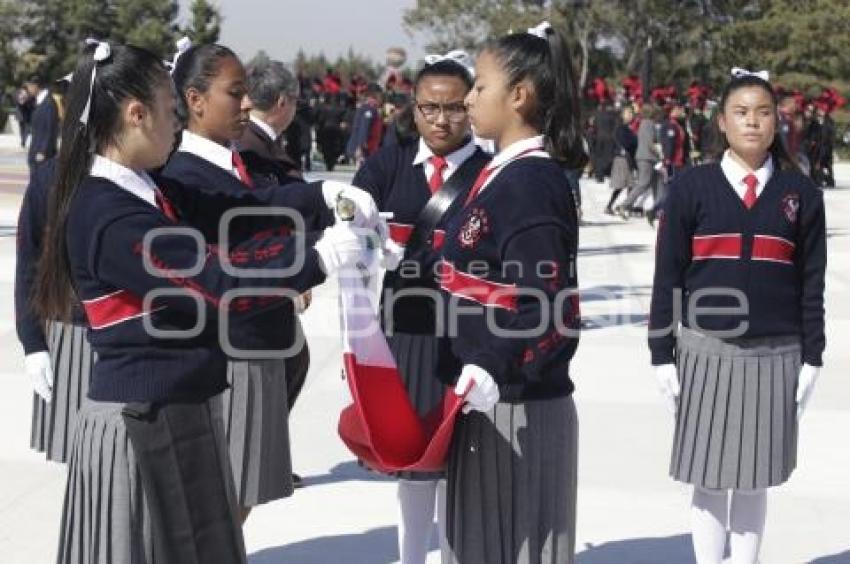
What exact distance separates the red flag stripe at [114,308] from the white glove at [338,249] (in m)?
0.41

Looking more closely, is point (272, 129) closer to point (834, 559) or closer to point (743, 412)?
point (743, 412)

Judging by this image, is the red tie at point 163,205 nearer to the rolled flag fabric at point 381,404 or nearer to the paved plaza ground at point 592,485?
the rolled flag fabric at point 381,404

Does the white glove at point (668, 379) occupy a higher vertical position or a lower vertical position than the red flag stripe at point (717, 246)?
lower

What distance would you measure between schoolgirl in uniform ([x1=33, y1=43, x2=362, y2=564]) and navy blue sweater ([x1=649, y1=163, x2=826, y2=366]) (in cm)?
165

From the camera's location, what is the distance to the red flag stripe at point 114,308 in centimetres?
271

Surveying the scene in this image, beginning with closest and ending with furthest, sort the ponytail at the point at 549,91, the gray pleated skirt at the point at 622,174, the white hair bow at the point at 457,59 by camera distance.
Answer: the ponytail at the point at 549,91, the white hair bow at the point at 457,59, the gray pleated skirt at the point at 622,174

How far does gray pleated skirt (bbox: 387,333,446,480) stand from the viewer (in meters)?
3.95

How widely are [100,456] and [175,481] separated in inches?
6.8

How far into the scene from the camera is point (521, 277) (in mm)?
2861

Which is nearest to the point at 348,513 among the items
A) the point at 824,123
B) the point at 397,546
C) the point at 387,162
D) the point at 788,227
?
the point at 397,546

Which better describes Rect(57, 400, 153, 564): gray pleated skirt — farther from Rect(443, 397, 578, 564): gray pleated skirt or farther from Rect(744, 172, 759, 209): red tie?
Rect(744, 172, 759, 209): red tie

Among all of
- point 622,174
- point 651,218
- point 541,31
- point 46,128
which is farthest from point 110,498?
point 622,174

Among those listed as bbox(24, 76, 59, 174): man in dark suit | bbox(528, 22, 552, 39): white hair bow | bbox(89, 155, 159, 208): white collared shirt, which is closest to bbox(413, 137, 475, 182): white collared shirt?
bbox(528, 22, 552, 39): white hair bow

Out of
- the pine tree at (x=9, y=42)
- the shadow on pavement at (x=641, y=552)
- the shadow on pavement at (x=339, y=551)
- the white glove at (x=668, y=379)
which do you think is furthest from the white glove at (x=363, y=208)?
the pine tree at (x=9, y=42)
